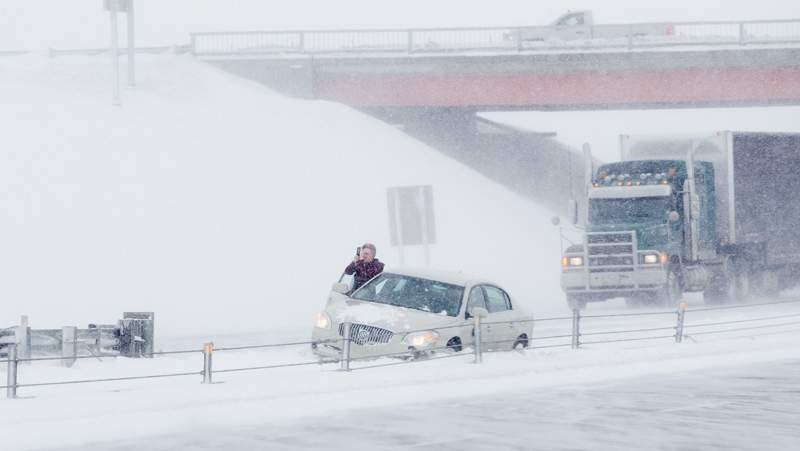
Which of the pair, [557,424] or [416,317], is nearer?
[557,424]

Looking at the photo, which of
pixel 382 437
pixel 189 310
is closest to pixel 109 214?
pixel 189 310

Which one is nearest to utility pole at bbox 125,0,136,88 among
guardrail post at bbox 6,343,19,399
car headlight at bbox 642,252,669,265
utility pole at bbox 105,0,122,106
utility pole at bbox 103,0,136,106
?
utility pole at bbox 103,0,136,106

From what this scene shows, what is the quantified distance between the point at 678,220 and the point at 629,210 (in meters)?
1.27

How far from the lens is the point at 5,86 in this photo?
56750mm

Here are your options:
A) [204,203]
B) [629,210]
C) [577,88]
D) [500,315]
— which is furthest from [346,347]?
[577,88]

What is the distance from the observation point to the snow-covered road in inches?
509

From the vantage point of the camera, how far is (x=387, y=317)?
1952 centimetres

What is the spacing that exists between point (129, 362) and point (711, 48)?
146 ft

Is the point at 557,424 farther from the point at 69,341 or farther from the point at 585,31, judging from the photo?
the point at 585,31

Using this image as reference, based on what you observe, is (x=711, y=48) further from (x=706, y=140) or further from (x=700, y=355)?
(x=700, y=355)

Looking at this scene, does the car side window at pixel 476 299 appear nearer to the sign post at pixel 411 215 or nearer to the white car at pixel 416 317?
the white car at pixel 416 317

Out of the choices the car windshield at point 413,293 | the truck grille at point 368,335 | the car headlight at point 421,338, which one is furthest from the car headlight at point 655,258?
the truck grille at point 368,335

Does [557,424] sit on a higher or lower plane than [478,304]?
lower

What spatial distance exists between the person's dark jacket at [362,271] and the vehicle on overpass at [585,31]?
135 feet
